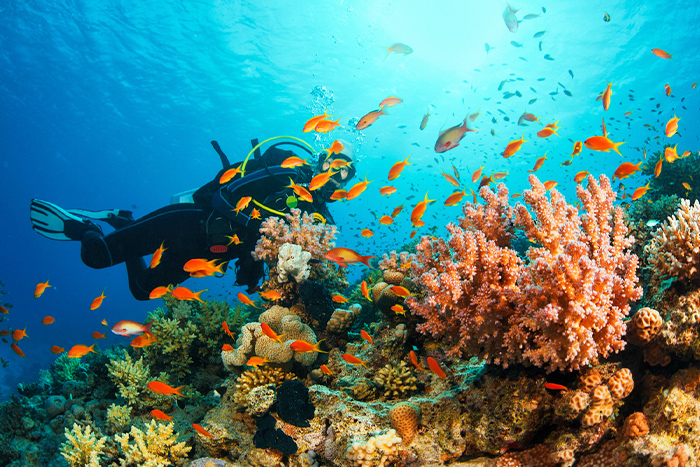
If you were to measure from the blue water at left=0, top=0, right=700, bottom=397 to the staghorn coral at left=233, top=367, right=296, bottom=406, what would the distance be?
10.9m

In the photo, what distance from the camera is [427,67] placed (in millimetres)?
28625

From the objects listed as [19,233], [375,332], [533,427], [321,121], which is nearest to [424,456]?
[533,427]

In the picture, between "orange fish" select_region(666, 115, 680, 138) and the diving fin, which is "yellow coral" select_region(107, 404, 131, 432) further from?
"orange fish" select_region(666, 115, 680, 138)

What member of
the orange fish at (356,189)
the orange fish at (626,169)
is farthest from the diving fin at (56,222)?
the orange fish at (626,169)

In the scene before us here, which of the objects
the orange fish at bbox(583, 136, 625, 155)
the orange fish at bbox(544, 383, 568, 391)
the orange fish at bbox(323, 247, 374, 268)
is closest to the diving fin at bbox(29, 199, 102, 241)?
the orange fish at bbox(323, 247, 374, 268)

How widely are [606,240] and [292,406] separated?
3.27m

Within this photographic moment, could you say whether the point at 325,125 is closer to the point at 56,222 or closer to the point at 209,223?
the point at 209,223

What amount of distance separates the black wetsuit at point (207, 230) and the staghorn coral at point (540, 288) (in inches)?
142

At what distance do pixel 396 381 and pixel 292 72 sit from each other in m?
29.2

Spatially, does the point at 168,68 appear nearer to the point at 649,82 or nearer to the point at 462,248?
the point at 462,248

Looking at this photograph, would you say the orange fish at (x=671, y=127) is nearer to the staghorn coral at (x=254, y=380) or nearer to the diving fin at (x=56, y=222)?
the staghorn coral at (x=254, y=380)

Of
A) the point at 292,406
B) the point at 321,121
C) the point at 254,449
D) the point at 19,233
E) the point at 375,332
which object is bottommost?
the point at 254,449

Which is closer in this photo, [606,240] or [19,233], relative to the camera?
[606,240]

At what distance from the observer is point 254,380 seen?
11.1 ft
